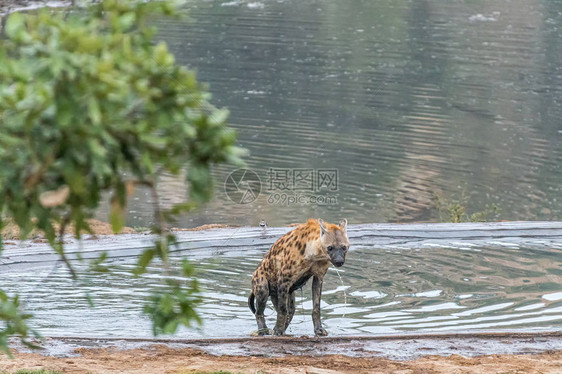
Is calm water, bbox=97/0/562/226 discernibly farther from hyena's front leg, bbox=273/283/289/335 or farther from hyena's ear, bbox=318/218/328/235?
hyena's front leg, bbox=273/283/289/335

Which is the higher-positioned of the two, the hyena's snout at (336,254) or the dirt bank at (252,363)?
the hyena's snout at (336,254)

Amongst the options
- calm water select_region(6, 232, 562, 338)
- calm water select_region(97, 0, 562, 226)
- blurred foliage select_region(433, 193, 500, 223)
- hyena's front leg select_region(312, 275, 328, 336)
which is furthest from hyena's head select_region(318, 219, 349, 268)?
blurred foliage select_region(433, 193, 500, 223)

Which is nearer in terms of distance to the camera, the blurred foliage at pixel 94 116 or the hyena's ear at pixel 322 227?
the blurred foliage at pixel 94 116

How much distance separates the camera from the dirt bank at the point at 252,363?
22.5 ft

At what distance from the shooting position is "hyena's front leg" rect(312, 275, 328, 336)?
8.23 meters

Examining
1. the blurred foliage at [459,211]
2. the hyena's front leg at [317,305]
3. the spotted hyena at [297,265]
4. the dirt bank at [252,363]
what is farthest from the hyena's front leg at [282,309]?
the blurred foliage at [459,211]

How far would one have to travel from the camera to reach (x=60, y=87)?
274cm

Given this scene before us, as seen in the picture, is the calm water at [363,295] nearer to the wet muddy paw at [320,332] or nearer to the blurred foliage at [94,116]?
the wet muddy paw at [320,332]

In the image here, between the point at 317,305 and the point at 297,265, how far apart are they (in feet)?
1.51

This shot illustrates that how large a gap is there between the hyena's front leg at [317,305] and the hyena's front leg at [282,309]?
256mm

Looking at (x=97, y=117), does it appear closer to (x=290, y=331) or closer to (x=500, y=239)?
(x=290, y=331)

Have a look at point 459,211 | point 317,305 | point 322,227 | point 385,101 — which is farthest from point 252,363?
point 385,101

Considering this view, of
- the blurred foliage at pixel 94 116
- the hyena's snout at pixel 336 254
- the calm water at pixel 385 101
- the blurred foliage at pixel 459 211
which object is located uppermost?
the blurred foliage at pixel 94 116

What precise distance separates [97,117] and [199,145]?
48 centimetres
